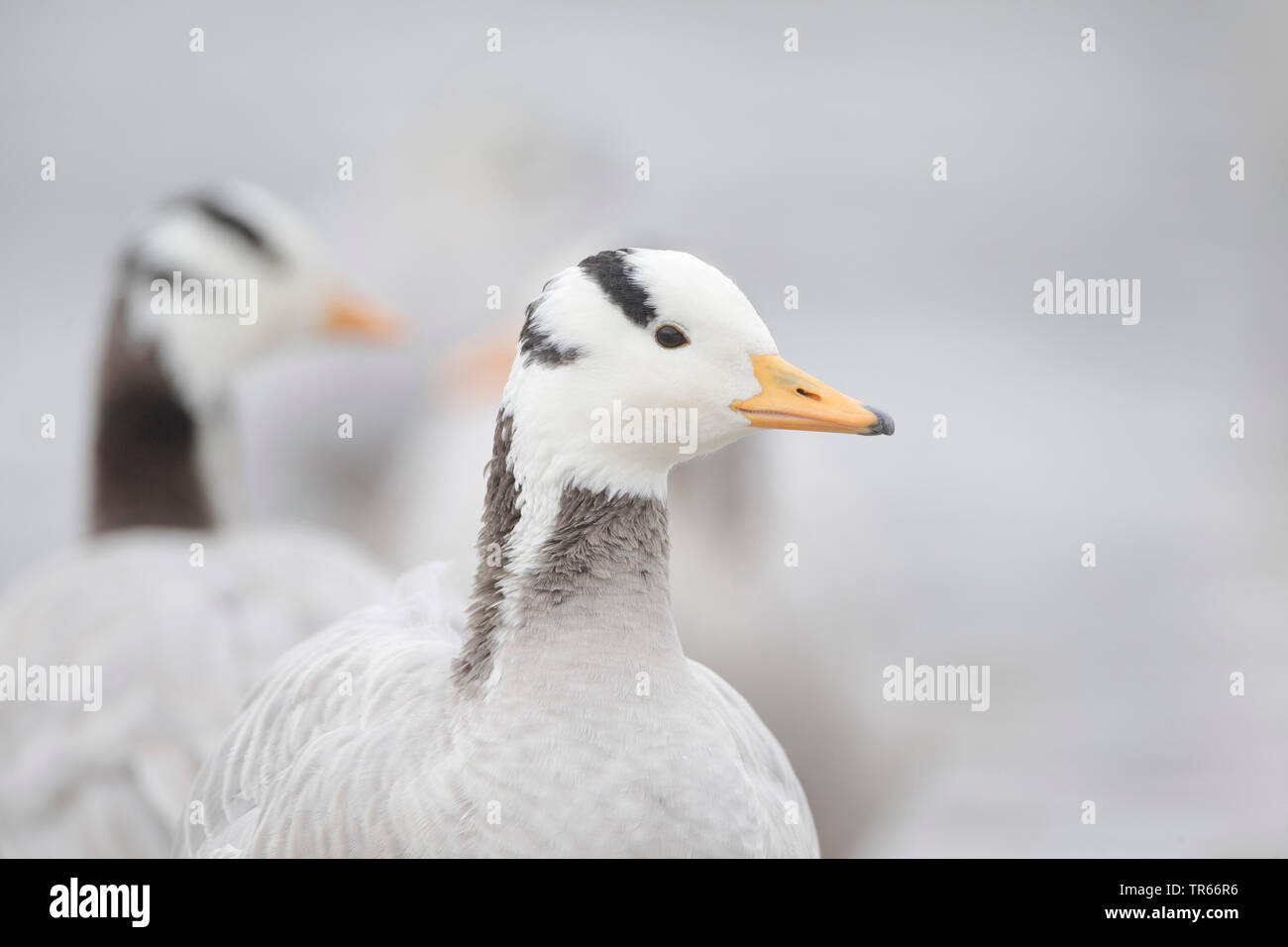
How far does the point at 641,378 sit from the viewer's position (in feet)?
3.99

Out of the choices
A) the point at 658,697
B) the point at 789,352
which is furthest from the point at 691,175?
the point at 658,697

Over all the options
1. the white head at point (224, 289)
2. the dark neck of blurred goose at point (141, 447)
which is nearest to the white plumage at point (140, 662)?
the dark neck of blurred goose at point (141, 447)

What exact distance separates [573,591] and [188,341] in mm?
1620

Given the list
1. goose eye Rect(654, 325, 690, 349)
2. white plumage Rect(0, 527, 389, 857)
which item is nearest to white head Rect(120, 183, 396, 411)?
white plumage Rect(0, 527, 389, 857)

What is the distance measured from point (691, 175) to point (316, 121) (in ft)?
4.06

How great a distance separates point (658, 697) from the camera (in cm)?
122

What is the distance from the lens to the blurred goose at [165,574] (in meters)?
2.04

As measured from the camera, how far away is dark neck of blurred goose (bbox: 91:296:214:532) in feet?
8.25

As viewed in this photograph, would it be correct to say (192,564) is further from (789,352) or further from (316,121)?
(316,121)

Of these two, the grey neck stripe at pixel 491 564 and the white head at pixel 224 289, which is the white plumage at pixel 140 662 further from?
the grey neck stripe at pixel 491 564

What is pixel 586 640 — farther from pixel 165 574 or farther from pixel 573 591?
pixel 165 574

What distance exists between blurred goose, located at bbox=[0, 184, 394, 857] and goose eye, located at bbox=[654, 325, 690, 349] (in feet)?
3.76

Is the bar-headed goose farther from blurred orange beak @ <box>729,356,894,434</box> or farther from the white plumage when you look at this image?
the white plumage

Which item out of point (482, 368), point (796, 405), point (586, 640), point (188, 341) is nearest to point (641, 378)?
point (796, 405)
